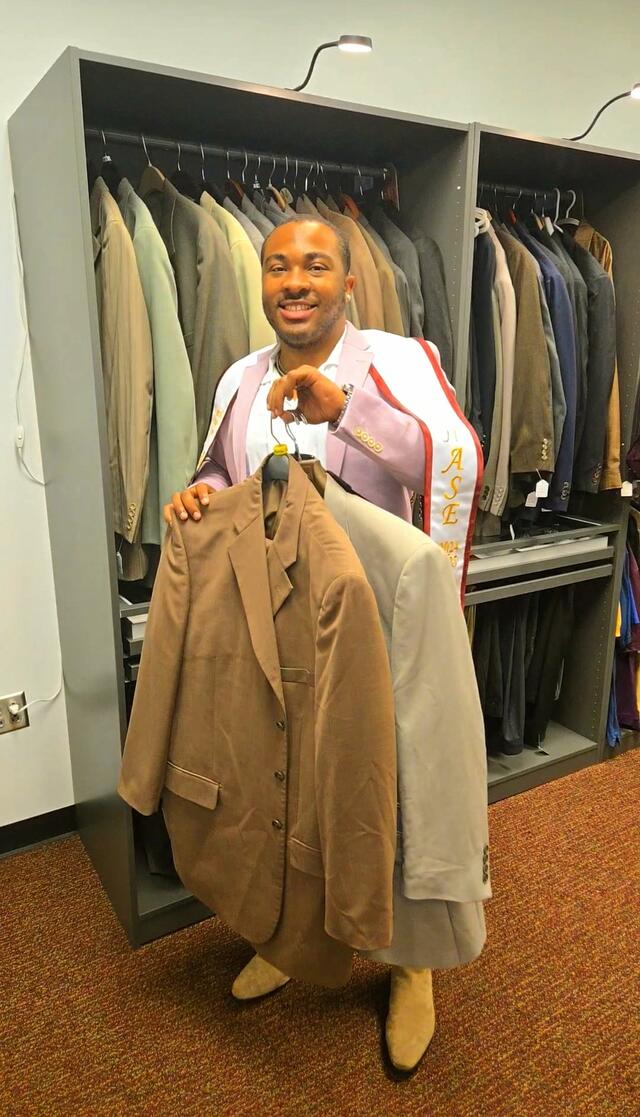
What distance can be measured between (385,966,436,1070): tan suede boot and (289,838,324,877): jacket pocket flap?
0.44 meters

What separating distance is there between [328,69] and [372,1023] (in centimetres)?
242

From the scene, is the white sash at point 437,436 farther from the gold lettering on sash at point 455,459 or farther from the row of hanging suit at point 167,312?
the row of hanging suit at point 167,312

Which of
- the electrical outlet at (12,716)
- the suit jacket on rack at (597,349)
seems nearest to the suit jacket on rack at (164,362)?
the electrical outlet at (12,716)

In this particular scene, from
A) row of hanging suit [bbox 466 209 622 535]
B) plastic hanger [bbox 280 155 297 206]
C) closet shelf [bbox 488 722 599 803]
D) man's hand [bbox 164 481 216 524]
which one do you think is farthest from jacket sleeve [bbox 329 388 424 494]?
closet shelf [bbox 488 722 599 803]

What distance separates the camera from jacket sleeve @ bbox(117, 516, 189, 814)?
1.33 metres

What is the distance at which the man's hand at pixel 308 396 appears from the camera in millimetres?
1248

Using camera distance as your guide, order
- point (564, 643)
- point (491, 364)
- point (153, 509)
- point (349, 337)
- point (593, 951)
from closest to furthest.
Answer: point (349, 337) < point (153, 509) < point (593, 951) < point (491, 364) < point (564, 643)

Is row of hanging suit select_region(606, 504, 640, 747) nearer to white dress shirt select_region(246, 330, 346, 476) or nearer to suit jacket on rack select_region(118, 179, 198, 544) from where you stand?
white dress shirt select_region(246, 330, 346, 476)

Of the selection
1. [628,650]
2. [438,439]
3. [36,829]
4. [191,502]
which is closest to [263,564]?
[191,502]

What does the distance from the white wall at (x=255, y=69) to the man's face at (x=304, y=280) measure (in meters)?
0.55

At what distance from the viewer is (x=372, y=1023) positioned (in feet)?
5.29

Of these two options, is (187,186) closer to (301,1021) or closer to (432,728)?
(432,728)

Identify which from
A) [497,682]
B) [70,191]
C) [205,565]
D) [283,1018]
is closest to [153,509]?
[205,565]

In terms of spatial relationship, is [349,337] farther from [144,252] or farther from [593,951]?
[593,951]
